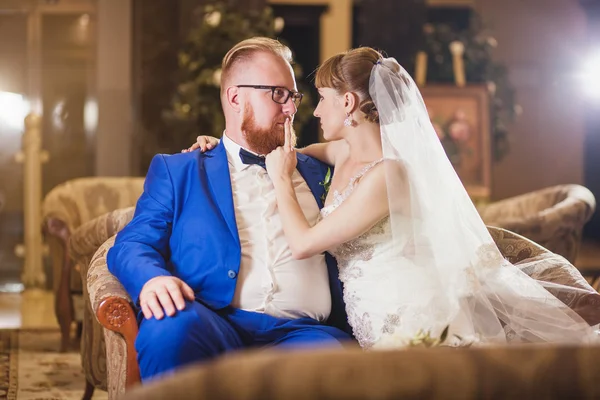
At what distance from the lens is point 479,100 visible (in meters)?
7.43

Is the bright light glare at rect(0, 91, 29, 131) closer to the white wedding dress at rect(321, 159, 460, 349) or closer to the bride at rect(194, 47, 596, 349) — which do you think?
the bride at rect(194, 47, 596, 349)

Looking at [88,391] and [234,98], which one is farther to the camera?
[88,391]

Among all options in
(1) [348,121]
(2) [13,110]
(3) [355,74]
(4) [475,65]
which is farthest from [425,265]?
(2) [13,110]

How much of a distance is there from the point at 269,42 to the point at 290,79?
0.16m

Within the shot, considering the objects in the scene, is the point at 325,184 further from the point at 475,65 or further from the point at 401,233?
the point at 475,65

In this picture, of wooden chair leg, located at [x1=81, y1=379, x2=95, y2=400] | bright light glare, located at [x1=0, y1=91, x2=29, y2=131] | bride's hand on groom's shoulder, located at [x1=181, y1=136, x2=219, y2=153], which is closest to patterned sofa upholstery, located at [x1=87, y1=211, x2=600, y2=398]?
bride's hand on groom's shoulder, located at [x1=181, y1=136, x2=219, y2=153]

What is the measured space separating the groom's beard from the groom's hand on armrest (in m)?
0.71

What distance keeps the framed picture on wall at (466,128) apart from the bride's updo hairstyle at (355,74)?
175 inches

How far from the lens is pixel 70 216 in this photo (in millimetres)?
5781

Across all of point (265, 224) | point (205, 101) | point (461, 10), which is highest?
point (461, 10)

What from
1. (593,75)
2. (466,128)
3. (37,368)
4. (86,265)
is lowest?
(37,368)

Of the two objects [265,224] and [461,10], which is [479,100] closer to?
[461,10]

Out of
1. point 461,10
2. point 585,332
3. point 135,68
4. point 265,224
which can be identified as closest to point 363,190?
point 265,224

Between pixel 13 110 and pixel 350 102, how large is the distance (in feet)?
19.7
